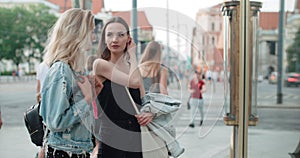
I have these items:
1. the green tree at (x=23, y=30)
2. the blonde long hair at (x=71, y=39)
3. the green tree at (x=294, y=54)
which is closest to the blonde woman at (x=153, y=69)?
the blonde long hair at (x=71, y=39)

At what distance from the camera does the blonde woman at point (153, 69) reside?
1629mm

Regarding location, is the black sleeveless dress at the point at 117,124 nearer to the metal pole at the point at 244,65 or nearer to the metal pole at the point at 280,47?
the metal pole at the point at 244,65

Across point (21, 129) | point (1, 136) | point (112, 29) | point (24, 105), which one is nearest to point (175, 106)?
point (112, 29)

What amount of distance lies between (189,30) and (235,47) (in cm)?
77

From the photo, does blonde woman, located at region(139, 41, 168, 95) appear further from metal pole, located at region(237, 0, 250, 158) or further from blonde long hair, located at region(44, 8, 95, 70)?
metal pole, located at region(237, 0, 250, 158)

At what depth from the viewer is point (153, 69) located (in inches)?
67.1

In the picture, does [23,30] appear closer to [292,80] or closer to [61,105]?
[61,105]

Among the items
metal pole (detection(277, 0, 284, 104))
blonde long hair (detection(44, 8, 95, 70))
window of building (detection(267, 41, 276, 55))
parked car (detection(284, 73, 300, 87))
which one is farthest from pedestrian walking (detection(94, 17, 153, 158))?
parked car (detection(284, 73, 300, 87))

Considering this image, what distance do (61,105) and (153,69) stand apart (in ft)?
1.85

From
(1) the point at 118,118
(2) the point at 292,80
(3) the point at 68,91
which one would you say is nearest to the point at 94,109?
(1) the point at 118,118

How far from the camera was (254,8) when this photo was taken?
235 cm

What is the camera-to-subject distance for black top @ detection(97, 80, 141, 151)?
1.47 m

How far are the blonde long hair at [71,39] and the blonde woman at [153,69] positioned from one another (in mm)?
330

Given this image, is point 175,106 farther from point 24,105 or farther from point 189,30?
point 24,105
